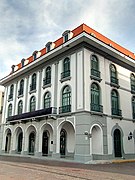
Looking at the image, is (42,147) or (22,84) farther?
(22,84)

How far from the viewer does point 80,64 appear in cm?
1822

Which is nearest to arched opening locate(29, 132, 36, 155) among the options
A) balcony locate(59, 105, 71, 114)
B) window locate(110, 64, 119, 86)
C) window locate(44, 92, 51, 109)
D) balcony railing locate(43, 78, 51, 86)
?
window locate(44, 92, 51, 109)

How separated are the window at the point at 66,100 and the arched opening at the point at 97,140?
3.07m

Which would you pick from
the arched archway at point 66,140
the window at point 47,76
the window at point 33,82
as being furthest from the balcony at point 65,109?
the window at point 33,82

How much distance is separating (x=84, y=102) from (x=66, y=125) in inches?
170

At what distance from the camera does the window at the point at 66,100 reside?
720 inches

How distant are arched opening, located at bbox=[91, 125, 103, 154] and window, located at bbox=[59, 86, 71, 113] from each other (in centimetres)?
307

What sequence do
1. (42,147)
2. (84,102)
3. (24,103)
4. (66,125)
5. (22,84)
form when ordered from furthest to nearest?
(22,84), (24,103), (42,147), (66,125), (84,102)

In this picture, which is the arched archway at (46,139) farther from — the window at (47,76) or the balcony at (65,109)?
the window at (47,76)

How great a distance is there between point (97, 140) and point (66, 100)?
466 cm

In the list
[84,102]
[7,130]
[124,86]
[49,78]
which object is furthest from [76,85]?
[7,130]

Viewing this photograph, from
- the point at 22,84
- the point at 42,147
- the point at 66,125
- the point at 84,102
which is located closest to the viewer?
the point at 84,102

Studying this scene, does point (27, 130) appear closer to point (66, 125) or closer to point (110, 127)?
point (66, 125)

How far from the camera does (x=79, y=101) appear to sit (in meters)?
17.3
